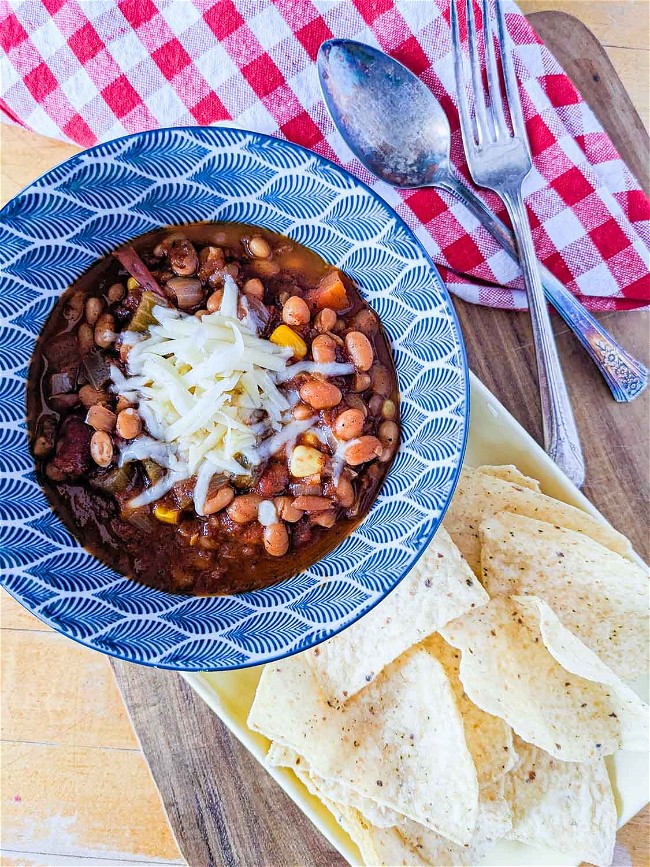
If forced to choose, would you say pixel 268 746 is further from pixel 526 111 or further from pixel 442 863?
pixel 526 111

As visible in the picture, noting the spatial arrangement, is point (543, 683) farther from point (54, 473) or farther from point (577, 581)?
point (54, 473)

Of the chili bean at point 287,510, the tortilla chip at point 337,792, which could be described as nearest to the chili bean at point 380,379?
the chili bean at point 287,510

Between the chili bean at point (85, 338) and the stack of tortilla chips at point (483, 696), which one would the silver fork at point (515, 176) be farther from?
the chili bean at point (85, 338)

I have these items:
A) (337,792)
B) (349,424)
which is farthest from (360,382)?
(337,792)

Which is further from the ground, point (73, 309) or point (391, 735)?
point (73, 309)

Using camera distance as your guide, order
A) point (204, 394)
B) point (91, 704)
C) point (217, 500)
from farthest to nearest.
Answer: point (91, 704) < point (217, 500) < point (204, 394)

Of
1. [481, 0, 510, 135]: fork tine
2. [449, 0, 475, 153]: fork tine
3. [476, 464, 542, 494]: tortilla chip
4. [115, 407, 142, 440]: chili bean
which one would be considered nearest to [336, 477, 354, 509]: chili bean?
[476, 464, 542, 494]: tortilla chip

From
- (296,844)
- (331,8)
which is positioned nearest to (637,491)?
(296,844)
